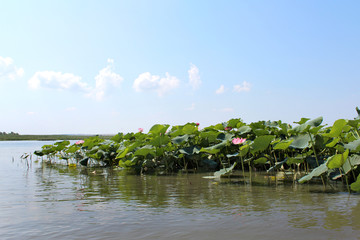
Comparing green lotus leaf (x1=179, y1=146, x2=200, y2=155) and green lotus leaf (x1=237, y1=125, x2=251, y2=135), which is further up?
green lotus leaf (x1=237, y1=125, x2=251, y2=135)

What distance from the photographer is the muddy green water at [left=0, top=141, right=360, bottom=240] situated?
7.17ft

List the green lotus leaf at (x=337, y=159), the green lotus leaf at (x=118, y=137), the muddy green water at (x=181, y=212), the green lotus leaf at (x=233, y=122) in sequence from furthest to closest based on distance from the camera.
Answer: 1. the green lotus leaf at (x=118, y=137)
2. the green lotus leaf at (x=233, y=122)
3. the green lotus leaf at (x=337, y=159)
4. the muddy green water at (x=181, y=212)

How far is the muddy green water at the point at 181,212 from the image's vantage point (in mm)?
2186

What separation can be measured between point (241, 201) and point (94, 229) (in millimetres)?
1527

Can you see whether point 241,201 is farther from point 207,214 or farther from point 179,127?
point 179,127

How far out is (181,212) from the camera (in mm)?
2748

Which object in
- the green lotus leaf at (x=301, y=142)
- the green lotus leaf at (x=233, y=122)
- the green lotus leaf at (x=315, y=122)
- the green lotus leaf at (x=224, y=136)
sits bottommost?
the green lotus leaf at (x=301, y=142)

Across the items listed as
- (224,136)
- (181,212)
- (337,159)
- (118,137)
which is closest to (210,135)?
(224,136)

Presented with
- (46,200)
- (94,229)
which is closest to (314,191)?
(94,229)

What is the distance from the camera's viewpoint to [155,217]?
259 cm

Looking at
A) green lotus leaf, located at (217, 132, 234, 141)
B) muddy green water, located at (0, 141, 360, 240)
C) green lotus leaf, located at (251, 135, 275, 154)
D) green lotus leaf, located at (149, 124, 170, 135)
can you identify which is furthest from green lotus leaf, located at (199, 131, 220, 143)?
muddy green water, located at (0, 141, 360, 240)

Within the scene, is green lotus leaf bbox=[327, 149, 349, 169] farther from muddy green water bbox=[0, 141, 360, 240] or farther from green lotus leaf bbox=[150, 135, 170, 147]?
green lotus leaf bbox=[150, 135, 170, 147]

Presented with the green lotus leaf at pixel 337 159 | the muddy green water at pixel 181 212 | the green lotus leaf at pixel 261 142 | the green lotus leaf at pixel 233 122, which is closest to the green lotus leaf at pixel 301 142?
the green lotus leaf at pixel 261 142

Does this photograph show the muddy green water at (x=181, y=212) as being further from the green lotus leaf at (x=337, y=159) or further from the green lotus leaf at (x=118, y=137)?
the green lotus leaf at (x=118, y=137)
